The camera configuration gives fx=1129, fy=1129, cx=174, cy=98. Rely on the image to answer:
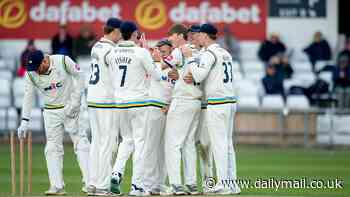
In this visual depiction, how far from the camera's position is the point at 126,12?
33062 millimetres

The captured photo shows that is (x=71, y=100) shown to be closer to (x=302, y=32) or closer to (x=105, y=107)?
(x=105, y=107)

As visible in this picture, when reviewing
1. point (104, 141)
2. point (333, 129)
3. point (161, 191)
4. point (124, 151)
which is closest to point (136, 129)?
point (124, 151)

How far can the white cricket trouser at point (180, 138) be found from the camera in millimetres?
17297

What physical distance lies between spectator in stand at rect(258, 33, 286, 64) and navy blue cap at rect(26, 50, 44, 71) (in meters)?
15.2

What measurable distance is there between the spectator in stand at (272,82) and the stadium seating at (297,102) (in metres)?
0.33

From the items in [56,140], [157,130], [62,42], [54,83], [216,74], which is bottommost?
[56,140]

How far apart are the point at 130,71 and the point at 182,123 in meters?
1.27

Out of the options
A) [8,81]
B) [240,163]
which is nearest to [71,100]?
[240,163]

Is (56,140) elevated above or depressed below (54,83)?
below

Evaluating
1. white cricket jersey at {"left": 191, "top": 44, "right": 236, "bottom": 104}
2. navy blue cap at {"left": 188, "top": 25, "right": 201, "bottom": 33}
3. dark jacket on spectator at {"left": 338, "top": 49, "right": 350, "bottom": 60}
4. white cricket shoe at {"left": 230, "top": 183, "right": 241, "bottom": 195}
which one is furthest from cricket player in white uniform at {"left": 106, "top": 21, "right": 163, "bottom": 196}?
dark jacket on spectator at {"left": 338, "top": 49, "right": 350, "bottom": 60}

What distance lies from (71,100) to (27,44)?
49.3ft

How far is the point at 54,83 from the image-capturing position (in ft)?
58.3

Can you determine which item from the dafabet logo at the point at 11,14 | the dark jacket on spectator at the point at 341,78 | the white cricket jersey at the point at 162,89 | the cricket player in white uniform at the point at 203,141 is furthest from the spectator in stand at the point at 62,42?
the white cricket jersey at the point at 162,89

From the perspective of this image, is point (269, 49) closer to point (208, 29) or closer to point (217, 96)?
point (208, 29)
